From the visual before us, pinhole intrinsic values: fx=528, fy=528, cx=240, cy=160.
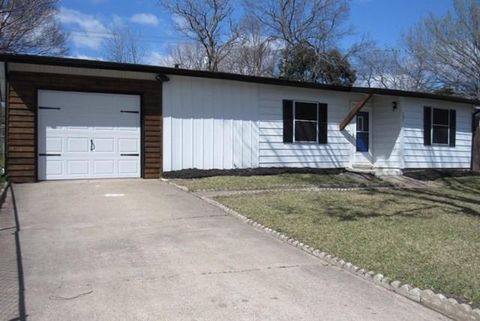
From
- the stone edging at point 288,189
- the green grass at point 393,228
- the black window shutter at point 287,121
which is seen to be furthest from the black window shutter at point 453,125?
the black window shutter at point 287,121

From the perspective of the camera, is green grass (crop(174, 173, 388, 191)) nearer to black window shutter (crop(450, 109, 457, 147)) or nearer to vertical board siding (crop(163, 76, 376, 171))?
vertical board siding (crop(163, 76, 376, 171))

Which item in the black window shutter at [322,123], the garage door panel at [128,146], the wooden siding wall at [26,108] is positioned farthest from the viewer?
the black window shutter at [322,123]

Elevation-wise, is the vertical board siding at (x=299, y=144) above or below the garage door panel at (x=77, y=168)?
above

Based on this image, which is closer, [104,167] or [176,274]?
[176,274]

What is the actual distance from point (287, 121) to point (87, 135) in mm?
6204

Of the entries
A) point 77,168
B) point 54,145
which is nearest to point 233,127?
point 77,168

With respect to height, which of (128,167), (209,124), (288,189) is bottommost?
(288,189)

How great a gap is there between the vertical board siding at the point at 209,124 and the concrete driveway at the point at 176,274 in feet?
17.1

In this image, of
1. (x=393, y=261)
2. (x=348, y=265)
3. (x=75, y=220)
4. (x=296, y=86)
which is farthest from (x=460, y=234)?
(x=296, y=86)

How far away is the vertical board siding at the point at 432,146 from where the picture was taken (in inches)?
727

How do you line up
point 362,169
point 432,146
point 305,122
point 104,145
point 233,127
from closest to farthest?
point 104,145 < point 233,127 < point 305,122 < point 362,169 < point 432,146

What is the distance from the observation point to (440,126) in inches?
774

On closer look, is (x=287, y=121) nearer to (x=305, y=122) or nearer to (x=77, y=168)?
(x=305, y=122)

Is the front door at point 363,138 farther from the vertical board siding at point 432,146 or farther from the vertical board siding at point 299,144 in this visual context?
the vertical board siding at point 432,146
